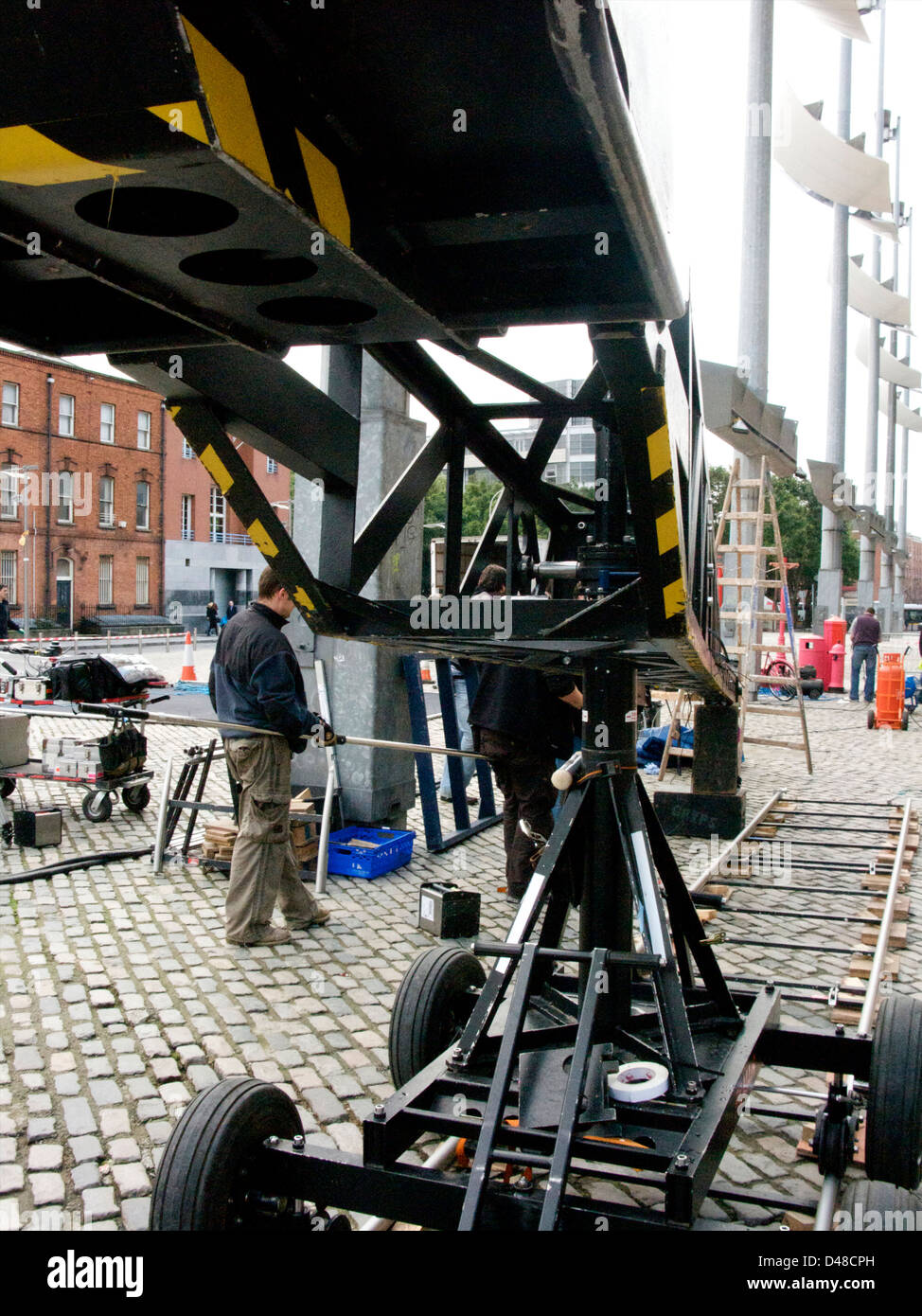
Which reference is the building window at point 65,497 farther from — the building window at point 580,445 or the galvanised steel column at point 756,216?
the building window at point 580,445

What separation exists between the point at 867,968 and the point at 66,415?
159 feet

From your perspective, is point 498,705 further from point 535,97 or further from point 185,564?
point 185,564

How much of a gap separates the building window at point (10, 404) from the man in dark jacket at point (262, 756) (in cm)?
4382

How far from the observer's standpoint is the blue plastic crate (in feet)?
25.3

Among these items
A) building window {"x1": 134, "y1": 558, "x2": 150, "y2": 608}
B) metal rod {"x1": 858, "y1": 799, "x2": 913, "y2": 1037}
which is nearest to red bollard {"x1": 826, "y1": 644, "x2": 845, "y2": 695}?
metal rod {"x1": 858, "y1": 799, "x2": 913, "y2": 1037}

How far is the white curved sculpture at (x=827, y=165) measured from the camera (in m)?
25.2

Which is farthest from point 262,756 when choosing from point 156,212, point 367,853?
point 156,212

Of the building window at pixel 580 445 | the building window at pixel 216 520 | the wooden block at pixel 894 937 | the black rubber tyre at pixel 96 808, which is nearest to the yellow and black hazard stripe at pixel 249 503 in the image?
the wooden block at pixel 894 937

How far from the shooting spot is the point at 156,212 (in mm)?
1743

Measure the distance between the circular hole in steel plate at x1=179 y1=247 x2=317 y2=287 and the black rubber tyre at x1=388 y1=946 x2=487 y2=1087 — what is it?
8.32 feet

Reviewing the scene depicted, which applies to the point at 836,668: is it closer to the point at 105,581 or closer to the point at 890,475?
the point at 890,475

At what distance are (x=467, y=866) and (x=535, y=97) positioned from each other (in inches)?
269

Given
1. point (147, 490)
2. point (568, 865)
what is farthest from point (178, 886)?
point (147, 490)

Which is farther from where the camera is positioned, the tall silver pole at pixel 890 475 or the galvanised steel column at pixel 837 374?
the tall silver pole at pixel 890 475
